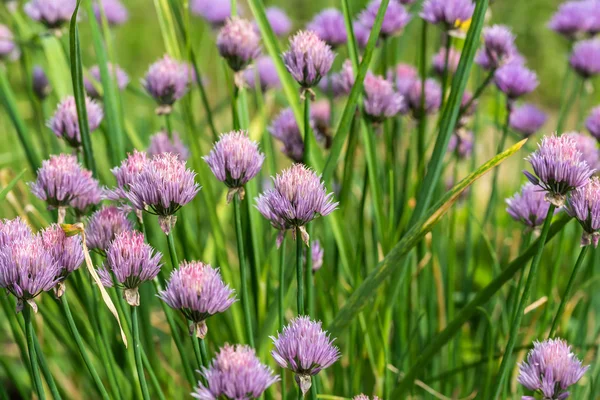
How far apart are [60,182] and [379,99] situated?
1.77 ft

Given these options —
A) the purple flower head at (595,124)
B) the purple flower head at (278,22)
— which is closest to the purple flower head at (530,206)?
the purple flower head at (595,124)

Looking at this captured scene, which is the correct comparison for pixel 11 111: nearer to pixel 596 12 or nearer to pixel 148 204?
pixel 148 204

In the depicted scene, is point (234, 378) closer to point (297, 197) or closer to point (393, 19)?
point (297, 197)

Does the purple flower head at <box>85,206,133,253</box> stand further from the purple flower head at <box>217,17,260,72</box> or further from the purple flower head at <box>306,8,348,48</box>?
the purple flower head at <box>306,8,348,48</box>

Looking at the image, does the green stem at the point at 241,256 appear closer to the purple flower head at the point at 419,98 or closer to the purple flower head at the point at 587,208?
the purple flower head at the point at 587,208

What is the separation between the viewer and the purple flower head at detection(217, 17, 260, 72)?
1081mm

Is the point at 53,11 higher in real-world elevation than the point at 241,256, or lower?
higher

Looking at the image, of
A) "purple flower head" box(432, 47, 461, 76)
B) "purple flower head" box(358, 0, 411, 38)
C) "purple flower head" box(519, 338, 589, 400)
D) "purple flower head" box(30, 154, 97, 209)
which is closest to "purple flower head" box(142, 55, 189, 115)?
"purple flower head" box(30, 154, 97, 209)

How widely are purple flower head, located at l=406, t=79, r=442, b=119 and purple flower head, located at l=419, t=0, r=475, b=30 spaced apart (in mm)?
153

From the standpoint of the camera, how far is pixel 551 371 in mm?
742

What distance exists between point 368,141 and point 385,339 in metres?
0.33

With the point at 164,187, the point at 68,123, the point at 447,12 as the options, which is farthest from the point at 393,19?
the point at 164,187

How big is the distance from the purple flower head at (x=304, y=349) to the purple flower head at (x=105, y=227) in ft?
0.86

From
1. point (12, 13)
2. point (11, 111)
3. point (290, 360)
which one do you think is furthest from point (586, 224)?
point (12, 13)
